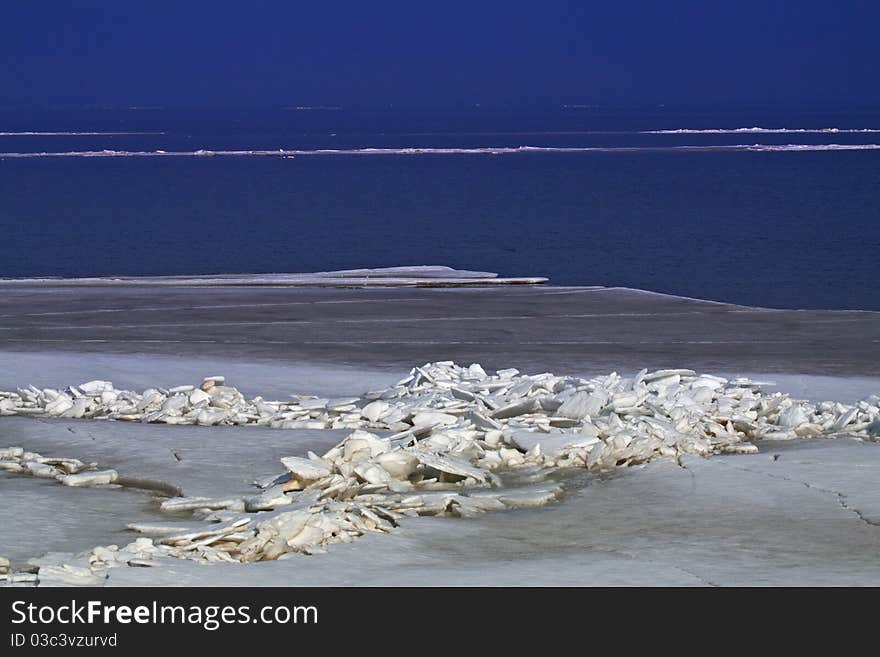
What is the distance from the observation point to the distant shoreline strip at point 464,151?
72.9 metres

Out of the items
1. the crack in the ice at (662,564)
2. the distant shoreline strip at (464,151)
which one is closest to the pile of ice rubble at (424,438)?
the crack in the ice at (662,564)

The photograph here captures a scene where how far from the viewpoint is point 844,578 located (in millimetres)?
6117

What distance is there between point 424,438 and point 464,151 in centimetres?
6676

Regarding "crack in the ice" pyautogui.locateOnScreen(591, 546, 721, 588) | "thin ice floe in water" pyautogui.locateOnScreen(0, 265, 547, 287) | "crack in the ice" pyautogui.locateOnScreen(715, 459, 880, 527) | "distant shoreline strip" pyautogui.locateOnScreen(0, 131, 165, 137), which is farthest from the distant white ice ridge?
"crack in the ice" pyautogui.locateOnScreen(591, 546, 721, 588)

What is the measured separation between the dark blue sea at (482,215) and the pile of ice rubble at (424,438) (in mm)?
12369

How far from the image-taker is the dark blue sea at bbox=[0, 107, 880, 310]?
27.2 metres

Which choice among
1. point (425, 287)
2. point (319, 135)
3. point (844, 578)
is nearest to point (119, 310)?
point (425, 287)

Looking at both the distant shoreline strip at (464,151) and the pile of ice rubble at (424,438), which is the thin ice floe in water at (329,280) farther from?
the distant shoreline strip at (464,151)

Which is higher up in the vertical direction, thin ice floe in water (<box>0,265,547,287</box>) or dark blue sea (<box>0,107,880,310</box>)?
dark blue sea (<box>0,107,880,310</box>)

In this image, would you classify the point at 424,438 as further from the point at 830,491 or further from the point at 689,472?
the point at 830,491

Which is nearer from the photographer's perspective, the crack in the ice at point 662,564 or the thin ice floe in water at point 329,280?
the crack in the ice at point 662,564

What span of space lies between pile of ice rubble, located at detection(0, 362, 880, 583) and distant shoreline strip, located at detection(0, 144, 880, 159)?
61858mm

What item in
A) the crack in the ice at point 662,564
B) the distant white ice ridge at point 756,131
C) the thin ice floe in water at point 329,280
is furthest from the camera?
the distant white ice ridge at point 756,131

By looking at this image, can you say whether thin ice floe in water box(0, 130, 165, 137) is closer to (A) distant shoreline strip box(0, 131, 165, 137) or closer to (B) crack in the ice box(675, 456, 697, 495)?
(A) distant shoreline strip box(0, 131, 165, 137)
